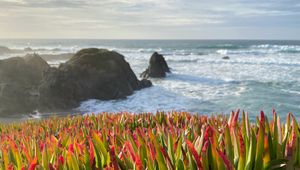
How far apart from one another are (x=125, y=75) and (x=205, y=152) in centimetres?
1881

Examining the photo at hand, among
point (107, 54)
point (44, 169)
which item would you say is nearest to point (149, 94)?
point (107, 54)

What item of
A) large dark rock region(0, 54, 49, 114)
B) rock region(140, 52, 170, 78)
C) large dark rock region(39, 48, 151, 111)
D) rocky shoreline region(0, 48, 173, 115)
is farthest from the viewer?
rock region(140, 52, 170, 78)

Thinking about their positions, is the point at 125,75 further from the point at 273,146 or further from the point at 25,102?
the point at 273,146

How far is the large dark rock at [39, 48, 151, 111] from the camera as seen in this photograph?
16.7 m

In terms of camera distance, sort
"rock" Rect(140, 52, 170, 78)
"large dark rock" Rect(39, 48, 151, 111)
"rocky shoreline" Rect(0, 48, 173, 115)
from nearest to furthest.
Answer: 1. "rocky shoreline" Rect(0, 48, 173, 115)
2. "large dark rock" Rect(39, 48, 151, 111)
3. "rock" Rect(140, 52, 170, 78)

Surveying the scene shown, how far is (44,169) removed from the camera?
1.81 meters

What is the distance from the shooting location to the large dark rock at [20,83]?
53.5 ft

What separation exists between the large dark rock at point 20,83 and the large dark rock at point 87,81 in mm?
781

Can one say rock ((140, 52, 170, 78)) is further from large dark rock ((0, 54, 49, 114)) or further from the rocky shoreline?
large dark rock ((0, 54, 49, 114))

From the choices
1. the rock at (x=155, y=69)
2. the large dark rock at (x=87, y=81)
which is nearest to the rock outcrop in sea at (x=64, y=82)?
the large dark rock at (x=87, y=81)

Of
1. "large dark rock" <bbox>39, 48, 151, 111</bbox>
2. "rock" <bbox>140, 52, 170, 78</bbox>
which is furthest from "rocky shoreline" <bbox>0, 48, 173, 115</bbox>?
"rock" <bbox>140, 52, 170, 78</bbox>

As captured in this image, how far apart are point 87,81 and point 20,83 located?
3.26 meters

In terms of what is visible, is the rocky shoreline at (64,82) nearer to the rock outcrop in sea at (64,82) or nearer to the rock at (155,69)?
the rock outcrop in sea at (64,82)

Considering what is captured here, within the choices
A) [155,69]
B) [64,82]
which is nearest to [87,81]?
[64,82]
